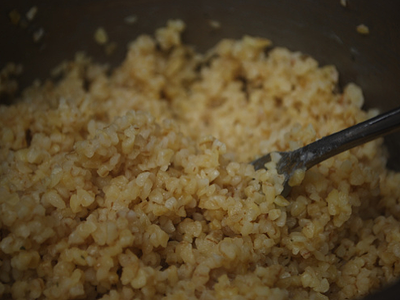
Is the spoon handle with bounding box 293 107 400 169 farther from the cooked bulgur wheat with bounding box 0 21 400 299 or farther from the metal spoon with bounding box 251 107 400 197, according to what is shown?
the cooked bulgur wheat with bounding box 0 21 400 299

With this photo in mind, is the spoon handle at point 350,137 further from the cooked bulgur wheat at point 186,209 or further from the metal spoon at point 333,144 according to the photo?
the cooked bulgur wheat at point 186,209

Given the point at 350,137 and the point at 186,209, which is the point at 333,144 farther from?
the point at 186,209

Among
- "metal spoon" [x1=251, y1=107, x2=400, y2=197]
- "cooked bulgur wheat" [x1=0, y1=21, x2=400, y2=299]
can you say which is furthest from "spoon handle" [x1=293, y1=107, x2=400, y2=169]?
"cooked bulgur wheat" [x1=0, y1=21, x2=400, y2=299]

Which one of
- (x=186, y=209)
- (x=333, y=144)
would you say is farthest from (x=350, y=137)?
(x=186, y=209)

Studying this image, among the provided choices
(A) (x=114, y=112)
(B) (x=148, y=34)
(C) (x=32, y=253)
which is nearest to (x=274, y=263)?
(C) (x=32, y=253)

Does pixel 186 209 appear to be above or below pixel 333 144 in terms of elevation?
below
